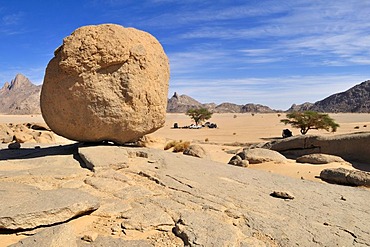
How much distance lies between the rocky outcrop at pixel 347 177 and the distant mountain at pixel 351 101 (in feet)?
302

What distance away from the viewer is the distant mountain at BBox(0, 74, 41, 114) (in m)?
118

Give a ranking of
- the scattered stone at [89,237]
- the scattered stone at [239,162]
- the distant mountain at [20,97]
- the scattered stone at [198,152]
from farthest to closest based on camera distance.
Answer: the distant mountain at [20,97] → the scattered stone at [198,152] → the scattered stone at [239,162] → the scattered stone at [89,237]

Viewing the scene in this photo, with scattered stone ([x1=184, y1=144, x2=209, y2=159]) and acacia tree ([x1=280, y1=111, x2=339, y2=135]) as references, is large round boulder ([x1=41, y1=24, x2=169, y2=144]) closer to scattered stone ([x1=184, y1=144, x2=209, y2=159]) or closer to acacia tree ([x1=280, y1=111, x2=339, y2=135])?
scattered stone ([x1=184, y1=144, x2=209, y2=159])

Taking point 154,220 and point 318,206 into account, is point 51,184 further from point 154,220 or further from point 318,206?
point 318,206

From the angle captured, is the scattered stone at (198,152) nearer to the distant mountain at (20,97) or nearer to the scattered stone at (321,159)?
the scattered stone at (321,159)

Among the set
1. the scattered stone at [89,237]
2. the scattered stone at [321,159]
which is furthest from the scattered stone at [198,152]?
the scattered stone at [89,237]

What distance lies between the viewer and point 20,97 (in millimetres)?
162375

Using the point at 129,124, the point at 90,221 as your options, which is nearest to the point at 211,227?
the point at 90,221

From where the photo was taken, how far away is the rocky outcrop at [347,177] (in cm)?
793

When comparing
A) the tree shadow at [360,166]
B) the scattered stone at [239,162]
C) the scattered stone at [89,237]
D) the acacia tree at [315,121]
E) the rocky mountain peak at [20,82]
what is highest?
the rocky mountain peak at [20,82]

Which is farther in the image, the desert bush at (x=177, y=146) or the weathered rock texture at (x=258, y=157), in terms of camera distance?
the desert bush at (x=177, y=146)

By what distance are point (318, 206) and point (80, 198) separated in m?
3.58

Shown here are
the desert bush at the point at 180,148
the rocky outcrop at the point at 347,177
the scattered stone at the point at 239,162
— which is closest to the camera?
the rocky outcrop at the point at 347,177

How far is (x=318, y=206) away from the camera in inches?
213
